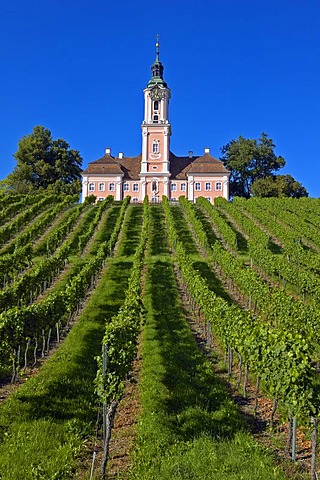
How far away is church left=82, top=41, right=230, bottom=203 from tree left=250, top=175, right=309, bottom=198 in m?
5.86

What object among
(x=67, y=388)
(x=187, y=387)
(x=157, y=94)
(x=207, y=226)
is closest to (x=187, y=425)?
(x=187, y=387)

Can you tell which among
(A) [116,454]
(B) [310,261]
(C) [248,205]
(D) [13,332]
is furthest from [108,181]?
(A) [116,454]

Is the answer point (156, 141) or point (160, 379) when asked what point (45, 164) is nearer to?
point (156, 141)

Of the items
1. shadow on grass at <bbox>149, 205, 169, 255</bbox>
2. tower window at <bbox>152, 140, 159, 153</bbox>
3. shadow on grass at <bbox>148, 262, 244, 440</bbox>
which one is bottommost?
shadow on grass at <bbox>148, 262, 244, 440</bbox>

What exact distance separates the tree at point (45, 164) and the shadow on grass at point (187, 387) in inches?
2348

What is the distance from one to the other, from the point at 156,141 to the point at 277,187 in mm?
21233

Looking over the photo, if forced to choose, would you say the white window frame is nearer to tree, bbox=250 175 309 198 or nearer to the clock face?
the clock face

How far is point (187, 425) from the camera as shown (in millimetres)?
9461

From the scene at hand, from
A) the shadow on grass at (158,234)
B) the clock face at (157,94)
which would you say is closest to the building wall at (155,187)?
the clock face at (157,94)

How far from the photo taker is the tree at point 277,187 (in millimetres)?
74688

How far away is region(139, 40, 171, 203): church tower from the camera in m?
74.1

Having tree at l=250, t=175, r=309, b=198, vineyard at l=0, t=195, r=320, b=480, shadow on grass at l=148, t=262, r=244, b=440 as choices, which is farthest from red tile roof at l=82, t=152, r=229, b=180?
shadow on grass at l=148, t=262, r=244, b=440

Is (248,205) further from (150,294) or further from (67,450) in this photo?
(67,450)

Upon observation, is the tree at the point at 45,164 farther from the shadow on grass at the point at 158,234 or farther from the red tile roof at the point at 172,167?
the shadow on grass at the point at 158,234
